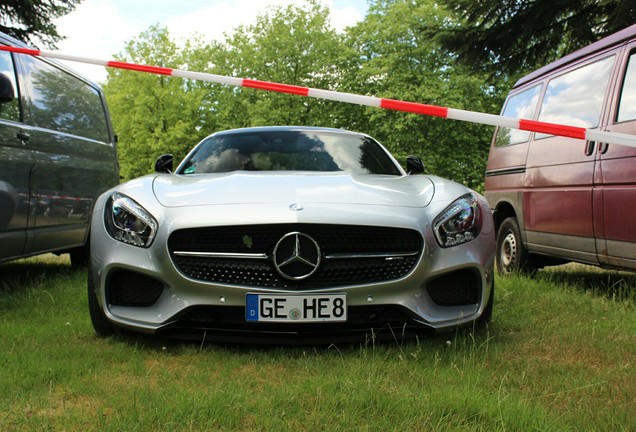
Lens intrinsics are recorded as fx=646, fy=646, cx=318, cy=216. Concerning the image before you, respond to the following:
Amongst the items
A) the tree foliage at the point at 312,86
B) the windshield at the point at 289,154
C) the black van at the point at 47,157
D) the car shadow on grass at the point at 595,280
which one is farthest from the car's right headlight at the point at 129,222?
the tree foliage at the point at 312,86

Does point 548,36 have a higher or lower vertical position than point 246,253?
higher

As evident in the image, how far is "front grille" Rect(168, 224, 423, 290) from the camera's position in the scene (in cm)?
304

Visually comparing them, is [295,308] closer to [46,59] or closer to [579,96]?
[579,96]

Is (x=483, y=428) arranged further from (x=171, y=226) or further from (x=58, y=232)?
(x=58, y=232)

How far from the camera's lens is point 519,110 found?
6.56m

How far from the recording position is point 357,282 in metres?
3.06

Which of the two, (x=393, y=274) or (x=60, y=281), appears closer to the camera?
(x=393, y=274)

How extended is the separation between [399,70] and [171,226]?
25.5 m

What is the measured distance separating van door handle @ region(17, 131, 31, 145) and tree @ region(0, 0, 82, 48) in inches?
517

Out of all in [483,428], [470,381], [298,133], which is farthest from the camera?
[298,133]

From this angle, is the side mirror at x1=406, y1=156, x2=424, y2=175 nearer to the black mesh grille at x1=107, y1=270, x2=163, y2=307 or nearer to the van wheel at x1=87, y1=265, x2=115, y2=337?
the black mesh grille at x1=107, y1=270, x2=163, y2=307

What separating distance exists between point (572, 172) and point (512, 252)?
150 cm

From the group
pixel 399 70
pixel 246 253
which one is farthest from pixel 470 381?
pixel 399 70

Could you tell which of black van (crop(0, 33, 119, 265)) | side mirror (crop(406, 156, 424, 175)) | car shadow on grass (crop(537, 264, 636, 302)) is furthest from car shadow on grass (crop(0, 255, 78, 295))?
car shadow on grass (crop(537, 264, 636, 302))
